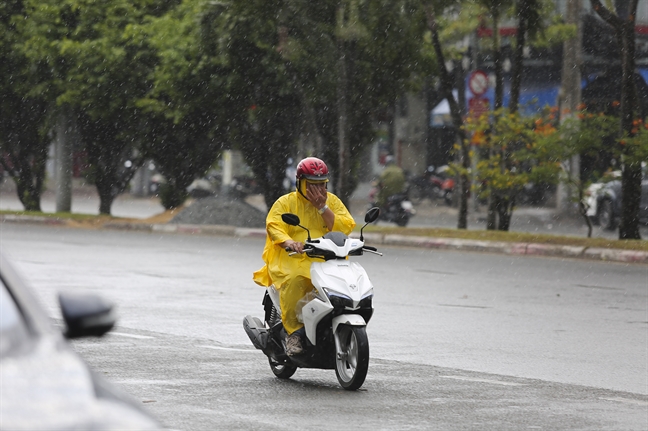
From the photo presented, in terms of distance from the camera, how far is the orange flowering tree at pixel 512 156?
2239 centimetres

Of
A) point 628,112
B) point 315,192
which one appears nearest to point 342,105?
point 628,112

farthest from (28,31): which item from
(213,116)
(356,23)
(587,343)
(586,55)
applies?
(587,343)

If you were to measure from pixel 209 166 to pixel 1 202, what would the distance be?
14.9 meters

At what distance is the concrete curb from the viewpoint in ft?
65.7

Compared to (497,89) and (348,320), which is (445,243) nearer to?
(497,89)

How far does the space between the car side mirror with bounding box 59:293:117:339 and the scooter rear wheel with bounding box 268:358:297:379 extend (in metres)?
4.86

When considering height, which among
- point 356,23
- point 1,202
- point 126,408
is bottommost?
point 1,202

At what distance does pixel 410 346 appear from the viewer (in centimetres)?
1040

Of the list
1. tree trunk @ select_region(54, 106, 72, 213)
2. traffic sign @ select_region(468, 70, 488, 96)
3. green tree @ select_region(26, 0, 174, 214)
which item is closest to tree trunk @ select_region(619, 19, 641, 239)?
traffic sign @ select_region(468, 70, 488, 96)

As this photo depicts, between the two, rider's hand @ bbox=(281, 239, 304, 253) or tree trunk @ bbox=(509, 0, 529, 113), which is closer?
rider's hand @ bbox=(281, 239, 304, 253)

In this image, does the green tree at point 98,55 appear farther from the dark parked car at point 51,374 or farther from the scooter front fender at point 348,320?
the dark parked car at point 51,374

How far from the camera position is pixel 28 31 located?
30578mm

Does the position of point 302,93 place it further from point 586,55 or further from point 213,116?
point 586,55

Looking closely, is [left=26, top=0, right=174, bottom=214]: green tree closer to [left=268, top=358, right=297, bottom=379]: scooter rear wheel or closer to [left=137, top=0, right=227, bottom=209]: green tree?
[left=137, top=0, right=227, bottom=209]: green tree
